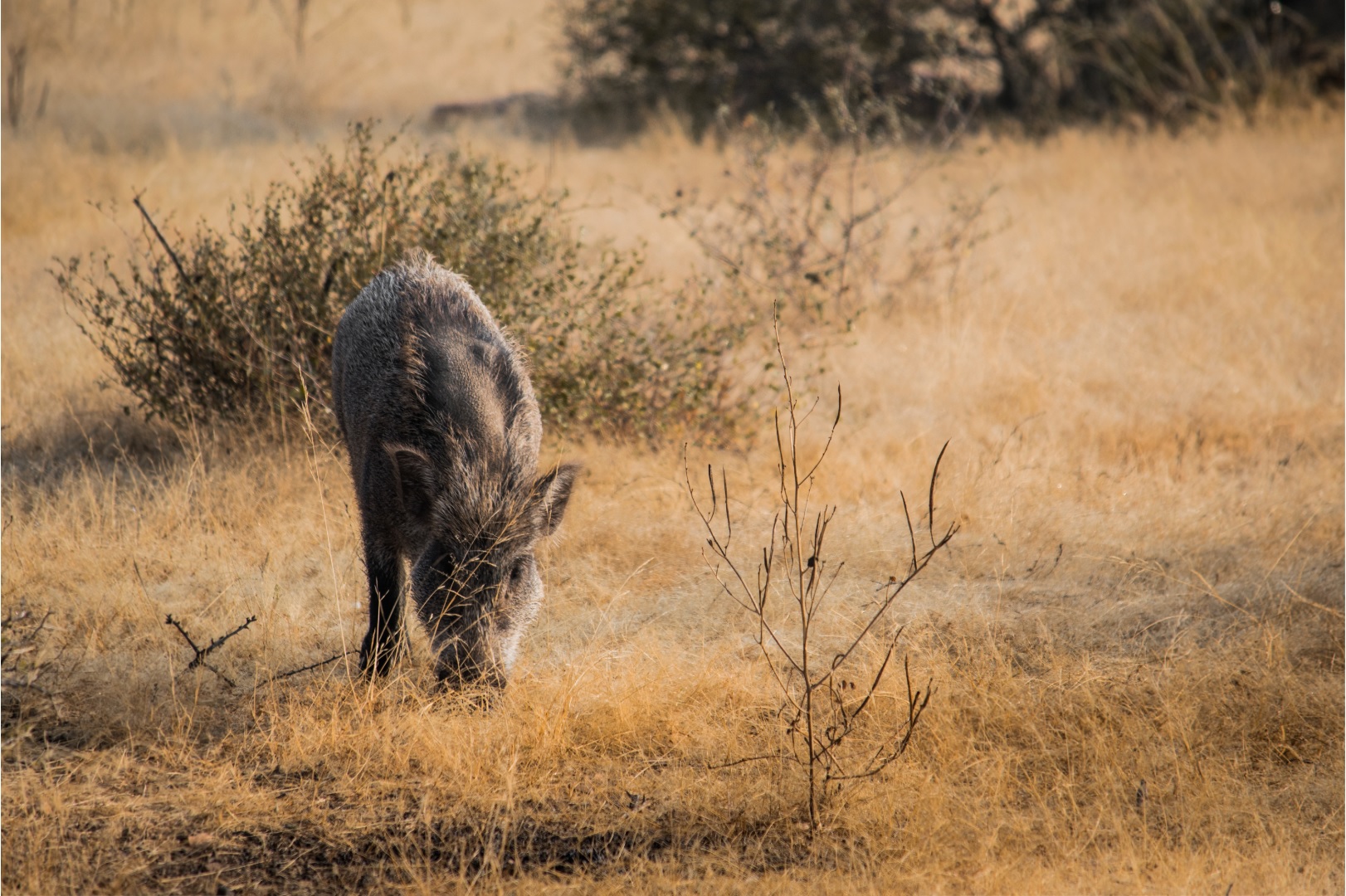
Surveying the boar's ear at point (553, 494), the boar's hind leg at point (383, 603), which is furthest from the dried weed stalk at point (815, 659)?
the boar's hind leg at point (383, 603)

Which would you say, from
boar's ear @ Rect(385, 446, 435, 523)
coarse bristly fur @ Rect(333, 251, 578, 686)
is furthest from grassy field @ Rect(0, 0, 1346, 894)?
boar's ear @ Rect(385, 446, 435, 523)

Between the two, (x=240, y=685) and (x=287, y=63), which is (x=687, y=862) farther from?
(x=287, y=63)

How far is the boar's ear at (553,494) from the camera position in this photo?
397 centimetres

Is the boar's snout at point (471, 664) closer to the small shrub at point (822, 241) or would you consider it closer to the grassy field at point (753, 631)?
the grassy field at point (753, 631)

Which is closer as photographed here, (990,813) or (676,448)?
(990,813)

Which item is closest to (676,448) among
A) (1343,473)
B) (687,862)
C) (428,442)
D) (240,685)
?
(428,442)

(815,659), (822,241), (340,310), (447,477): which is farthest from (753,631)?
(822,241)

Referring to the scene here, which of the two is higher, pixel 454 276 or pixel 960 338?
pixel 454 276

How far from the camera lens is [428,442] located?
13.6ft

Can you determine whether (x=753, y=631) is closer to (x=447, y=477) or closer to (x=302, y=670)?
(x=447, y=477)

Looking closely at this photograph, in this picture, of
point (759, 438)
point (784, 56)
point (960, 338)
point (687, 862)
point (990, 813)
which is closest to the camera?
point (687, 862)

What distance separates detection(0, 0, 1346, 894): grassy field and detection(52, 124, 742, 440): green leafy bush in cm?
28

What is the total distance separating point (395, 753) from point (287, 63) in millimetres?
14869

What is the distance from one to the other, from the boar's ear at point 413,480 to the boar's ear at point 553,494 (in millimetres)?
372
